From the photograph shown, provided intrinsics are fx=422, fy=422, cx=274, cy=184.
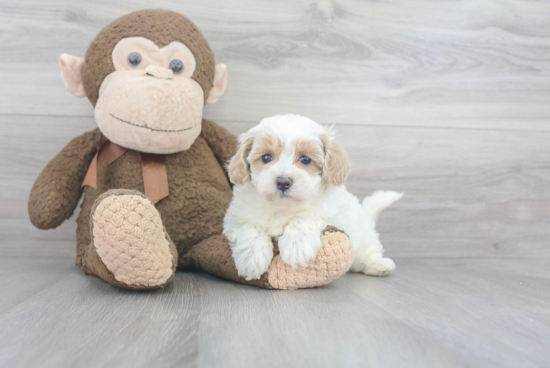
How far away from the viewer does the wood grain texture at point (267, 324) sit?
28.4 inches

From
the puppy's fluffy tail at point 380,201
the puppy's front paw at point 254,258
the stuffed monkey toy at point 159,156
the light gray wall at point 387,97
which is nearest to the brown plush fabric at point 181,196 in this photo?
the stuffed monkey toy at point 159,156

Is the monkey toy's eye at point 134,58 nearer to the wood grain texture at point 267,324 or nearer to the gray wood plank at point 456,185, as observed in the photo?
the gray wood plank at point 456,185

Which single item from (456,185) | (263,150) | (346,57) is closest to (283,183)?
(263,150)

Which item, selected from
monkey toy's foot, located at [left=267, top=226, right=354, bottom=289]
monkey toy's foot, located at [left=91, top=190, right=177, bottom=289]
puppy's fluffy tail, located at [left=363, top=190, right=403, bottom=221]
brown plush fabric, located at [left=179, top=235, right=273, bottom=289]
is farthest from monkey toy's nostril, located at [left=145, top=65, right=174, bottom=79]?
puppy's fluffy tail, located at [left=363, top=190, right=403, bottom=221]

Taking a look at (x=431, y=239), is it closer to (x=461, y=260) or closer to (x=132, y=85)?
(x=461, y=260)

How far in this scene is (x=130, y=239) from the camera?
98cm

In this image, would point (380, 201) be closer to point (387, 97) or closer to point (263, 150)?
point (387, 97)

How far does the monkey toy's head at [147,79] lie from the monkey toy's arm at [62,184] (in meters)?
0.17

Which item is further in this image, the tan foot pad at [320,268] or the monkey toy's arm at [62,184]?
the monkey toy's arm at [62,184]

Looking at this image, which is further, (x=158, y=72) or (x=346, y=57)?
(x=346, y=57)

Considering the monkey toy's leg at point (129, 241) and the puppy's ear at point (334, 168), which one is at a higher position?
the puppy's ear at point (334, 168)

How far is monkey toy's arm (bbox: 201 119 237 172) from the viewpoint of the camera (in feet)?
4.91

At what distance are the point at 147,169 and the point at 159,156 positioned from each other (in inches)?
2.4

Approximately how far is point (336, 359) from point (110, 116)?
92 centimetres
